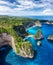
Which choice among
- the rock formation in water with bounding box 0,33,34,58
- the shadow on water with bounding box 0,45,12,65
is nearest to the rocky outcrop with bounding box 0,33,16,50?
the rock formation in water with bounding box 0,33,34,58

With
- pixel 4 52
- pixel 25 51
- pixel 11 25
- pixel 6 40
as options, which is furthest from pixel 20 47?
pixel 11 25

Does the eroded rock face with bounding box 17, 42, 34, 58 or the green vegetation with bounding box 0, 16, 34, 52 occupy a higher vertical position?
the green vegetation with bounding box 0, 16, 34, 52

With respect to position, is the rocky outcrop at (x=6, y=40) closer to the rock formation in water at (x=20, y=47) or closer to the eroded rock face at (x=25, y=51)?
the rock formation in water at (x=20, y=47)

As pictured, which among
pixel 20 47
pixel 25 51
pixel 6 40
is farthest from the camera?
A: pixel 6 40

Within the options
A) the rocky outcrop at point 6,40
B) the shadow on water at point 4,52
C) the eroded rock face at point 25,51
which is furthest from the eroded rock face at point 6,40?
the eroded rock face at point 25,51

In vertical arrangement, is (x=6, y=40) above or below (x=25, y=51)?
above

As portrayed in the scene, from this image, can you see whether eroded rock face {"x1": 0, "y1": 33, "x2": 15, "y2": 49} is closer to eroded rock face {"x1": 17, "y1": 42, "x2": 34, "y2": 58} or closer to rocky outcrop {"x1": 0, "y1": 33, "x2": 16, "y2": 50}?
rocky outcrop {"x1": 0, "y1": 33, "x2": 16, "y2": 50}

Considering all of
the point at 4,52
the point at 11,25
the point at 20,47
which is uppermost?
the point at 11,25

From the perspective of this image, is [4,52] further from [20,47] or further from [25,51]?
[25,51]

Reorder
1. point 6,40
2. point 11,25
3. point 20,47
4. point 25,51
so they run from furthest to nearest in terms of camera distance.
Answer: point 11,25, point 6,40, point 20,47, point 25,51

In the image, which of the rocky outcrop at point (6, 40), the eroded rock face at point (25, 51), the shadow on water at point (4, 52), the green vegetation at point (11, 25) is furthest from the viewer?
the rocky outcrop at point (6, 40)

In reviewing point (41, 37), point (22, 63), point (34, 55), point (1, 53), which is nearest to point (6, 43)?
point (1, 53)
